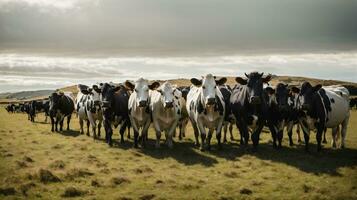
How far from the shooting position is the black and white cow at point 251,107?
53.6ft

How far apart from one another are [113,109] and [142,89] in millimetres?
2850

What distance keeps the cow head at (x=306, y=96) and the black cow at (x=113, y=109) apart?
872 centimetres

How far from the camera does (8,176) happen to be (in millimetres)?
12164

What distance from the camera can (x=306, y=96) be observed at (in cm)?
1694

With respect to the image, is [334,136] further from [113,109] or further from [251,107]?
[113,109]

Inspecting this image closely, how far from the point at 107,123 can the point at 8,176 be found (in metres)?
8.40

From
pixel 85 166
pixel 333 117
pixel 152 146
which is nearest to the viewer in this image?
pixel 85 166

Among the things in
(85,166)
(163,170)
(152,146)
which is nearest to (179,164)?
(163,170)

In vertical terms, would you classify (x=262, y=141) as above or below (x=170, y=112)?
below

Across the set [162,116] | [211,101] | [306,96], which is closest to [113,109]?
[162,116]

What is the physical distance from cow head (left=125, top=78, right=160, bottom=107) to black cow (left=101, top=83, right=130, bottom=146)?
1344mm

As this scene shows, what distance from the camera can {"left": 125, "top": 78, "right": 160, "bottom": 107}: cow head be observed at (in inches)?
704

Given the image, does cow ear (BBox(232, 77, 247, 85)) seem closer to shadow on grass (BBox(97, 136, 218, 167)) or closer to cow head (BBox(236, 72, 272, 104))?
cow head (BBox(236, 72, 272, 104))

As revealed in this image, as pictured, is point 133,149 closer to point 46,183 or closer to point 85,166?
point 85,166
